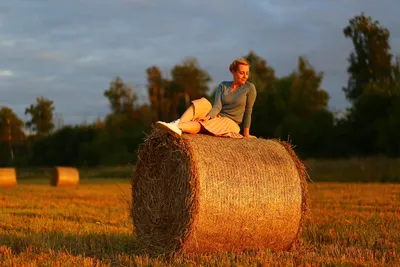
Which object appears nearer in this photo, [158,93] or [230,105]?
[230,105]

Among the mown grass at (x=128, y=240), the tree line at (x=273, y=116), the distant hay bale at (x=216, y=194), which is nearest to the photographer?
the mown grass at (x=128, y=240)

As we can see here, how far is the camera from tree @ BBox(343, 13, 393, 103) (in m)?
46.5

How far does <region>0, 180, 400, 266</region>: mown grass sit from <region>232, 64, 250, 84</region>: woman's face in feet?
7.13

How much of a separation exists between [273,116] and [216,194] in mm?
Result: 38201

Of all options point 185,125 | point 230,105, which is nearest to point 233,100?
point 230,105

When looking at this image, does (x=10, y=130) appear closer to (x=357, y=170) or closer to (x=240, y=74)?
(x=357, y=170)

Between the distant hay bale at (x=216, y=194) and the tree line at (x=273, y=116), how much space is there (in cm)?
2769

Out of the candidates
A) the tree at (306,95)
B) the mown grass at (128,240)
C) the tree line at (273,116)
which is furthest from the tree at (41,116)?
the mown grass at (128,240)

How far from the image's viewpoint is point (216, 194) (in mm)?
7355

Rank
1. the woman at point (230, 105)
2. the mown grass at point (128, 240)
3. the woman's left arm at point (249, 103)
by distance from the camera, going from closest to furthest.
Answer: the mown grass at point (128, 240) → the woman at point (230, 105) → the woman's left arm at point (249, 103)

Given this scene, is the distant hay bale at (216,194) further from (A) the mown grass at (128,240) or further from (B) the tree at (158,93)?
(B) the tree at (158,93)

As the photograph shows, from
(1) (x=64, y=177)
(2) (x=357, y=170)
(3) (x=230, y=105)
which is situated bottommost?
(2) (x=357, y=170)

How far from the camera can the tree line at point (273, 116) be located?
38.0 metres

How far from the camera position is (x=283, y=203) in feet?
26.2
